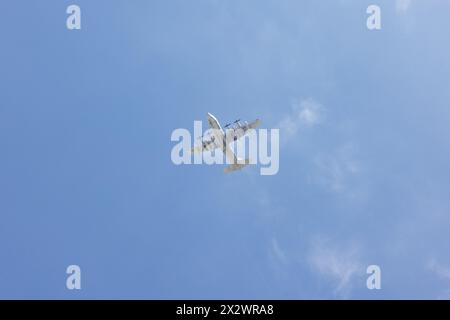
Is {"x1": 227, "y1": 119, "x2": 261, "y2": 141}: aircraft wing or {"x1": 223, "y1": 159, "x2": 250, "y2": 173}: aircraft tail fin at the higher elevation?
{"x1": 227, "y1": 119, "x2": 261, "y2": 141}: aircraft wing

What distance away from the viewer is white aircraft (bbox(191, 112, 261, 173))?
11431 centimetres

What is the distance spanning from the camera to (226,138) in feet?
382

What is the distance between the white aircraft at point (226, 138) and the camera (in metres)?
114

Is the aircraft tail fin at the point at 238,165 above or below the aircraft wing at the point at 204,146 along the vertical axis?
below

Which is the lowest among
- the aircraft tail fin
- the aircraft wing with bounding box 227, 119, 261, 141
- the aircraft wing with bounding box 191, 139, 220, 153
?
the aircraft tail fin

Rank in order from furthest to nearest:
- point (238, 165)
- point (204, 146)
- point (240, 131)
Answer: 1. point (238, 165)
2. point (204, 146)
3. point (240, 131)

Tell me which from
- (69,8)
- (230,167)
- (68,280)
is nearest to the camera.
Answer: (68,280)

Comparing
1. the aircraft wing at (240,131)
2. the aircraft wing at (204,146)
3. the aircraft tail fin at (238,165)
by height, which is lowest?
the aircraft tail fin at (238,165)

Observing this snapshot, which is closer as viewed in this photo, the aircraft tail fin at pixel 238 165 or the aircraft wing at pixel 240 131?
the aircraft wing at pixel 240 131

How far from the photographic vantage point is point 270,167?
386 feet
